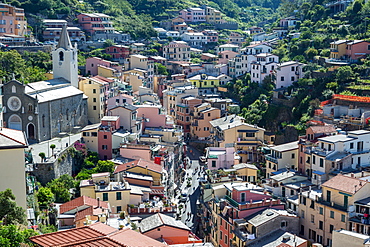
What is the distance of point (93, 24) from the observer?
301 feet

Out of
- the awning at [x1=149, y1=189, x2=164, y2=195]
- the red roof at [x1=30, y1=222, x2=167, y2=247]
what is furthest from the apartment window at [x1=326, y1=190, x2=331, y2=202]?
the red roof at [x1=30, y1=222, x2=167, y2=247]

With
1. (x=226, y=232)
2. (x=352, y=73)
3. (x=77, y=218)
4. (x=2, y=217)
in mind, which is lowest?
(x=226, y=232)

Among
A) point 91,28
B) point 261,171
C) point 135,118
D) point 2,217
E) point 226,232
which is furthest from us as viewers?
point 91,28

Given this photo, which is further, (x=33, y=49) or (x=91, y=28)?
(x=91, y=28)

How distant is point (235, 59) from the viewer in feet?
264

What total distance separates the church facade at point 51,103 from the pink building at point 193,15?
56065 millimetres

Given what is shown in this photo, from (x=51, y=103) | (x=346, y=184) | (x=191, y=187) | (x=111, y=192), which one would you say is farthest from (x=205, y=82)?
(x=346, y=184)

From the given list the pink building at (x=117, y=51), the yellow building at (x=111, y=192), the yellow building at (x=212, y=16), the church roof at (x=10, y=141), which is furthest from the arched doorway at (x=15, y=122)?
the yellow building at (x=212, y=16)

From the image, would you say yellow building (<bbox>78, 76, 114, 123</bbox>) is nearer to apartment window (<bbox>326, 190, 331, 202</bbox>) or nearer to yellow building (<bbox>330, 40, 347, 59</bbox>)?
yellow building (<bbox>330, 40, 347, 59</bbox>)

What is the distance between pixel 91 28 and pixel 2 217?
225ft

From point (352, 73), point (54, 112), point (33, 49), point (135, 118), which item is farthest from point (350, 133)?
point (33, 49)

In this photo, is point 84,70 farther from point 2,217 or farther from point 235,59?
point 2,217

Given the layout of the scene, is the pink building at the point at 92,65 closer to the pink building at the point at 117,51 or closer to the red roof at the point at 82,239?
the pink building at the point at 117,51

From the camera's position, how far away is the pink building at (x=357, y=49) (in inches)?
2473
